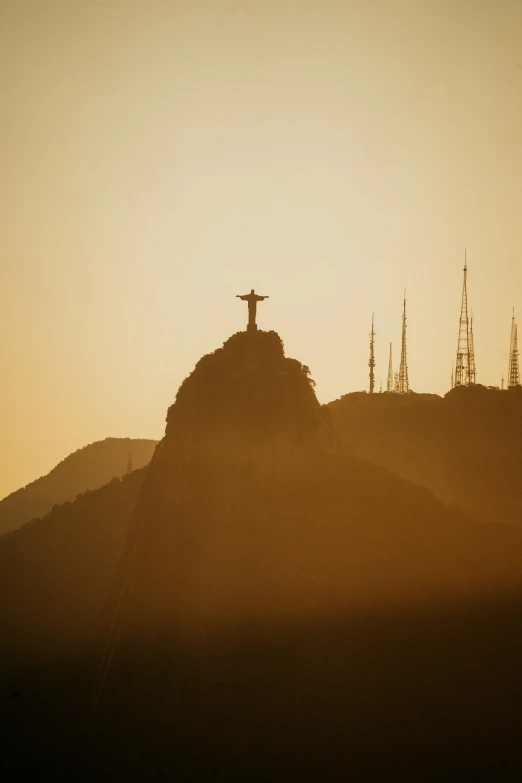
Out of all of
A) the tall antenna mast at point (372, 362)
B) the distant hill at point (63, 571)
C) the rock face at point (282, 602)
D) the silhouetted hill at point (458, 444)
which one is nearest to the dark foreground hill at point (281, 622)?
the rock face at point (282, 602)

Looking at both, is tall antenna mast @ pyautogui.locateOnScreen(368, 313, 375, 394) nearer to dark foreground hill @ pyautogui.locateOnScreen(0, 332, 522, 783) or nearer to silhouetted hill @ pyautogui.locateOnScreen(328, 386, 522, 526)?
silhouetted hill @ pyautogui.locateOnScreen(328, 386, 522, 526)

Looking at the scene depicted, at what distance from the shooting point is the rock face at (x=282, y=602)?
79.1 meters

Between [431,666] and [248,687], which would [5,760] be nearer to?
[248,687]

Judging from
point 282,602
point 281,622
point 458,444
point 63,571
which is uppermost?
point 458,444

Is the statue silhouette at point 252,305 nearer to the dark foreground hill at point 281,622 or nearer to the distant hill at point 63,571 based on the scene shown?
the dark foreground hill at point 281,622

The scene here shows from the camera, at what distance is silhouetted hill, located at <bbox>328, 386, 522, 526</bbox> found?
120m

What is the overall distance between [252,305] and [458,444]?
126 ft

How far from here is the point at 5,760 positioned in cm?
9538

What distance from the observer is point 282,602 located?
84188 millimetres

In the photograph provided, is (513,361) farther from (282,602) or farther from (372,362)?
(282,602)

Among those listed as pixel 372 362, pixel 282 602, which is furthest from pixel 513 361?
pixel 282 602

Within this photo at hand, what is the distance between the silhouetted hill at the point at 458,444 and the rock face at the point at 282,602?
80.4 ft

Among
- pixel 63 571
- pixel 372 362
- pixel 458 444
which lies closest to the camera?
pixel 63 571

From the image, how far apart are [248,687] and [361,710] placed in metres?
7.20
